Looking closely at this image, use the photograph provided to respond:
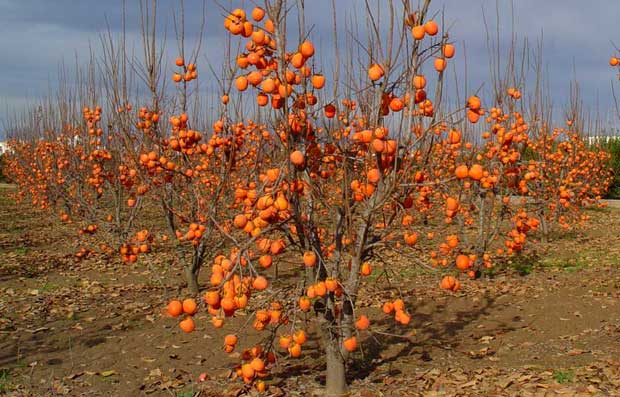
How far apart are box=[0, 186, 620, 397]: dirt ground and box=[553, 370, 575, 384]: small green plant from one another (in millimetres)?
13

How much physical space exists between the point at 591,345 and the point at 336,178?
2.54 metres

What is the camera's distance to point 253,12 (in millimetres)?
2955

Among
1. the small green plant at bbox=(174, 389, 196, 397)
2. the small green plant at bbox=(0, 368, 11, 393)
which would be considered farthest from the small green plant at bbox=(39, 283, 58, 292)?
the small green plant at bbox=(174, 389, 196, 397)

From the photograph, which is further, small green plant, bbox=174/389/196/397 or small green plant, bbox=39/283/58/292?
small green plant, bbox=39/283/58/292

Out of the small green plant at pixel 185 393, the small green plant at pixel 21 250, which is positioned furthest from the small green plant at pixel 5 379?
the small green plant at pixel 21 250

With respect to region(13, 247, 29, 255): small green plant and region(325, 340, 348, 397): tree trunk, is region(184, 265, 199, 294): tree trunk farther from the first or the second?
region(13, 247, 29, 255): small green plant

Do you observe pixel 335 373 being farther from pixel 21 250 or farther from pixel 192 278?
pixel 21 250

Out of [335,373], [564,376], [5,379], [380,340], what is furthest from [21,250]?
[564,376]

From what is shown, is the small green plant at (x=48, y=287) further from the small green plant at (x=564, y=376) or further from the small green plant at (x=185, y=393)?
the small green plant at (x=564, y=376)

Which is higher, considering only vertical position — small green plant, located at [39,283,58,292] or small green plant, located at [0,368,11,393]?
small green plant, located at [0,368,11,393]

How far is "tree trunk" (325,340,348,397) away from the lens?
3.65 metres

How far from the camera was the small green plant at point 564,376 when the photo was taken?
372 cm

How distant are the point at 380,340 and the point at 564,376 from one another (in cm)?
166

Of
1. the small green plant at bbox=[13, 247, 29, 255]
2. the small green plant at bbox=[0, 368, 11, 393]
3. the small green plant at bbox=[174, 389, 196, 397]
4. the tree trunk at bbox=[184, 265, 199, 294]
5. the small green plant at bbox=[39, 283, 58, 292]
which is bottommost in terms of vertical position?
the small green plant at bbox=[13, 247, 29, 255]
